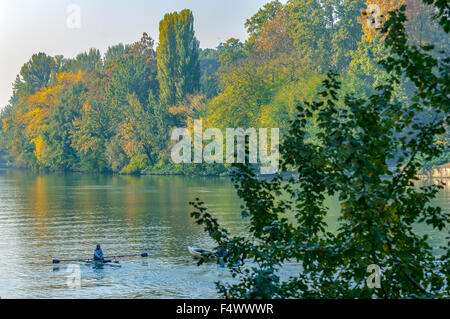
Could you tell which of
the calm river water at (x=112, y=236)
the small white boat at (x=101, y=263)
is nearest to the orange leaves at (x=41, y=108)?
the calm river water at (x=112, y=236)

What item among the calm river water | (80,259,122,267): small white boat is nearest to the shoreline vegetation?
the calm river water

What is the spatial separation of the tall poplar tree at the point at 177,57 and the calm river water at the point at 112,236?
2072cm

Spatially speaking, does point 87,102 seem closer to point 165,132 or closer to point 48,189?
point 165,132

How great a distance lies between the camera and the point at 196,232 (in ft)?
132

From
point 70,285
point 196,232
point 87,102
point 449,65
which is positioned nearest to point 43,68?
point 87,102

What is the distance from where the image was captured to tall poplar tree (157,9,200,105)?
297 feet

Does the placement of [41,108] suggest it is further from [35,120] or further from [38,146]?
[38,146]

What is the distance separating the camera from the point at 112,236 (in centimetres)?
3891

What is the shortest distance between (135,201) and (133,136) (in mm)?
40296

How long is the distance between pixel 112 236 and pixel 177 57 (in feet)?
182

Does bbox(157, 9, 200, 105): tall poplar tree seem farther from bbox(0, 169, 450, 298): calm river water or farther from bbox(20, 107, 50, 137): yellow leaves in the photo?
bbox(20, 107, 50, 137): yellow leaves

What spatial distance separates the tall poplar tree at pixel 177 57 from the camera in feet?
297

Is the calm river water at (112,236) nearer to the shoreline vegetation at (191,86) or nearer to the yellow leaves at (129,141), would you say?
the shoreline vegetation at (191,86)

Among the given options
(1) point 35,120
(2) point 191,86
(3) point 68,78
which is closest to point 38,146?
(1) point 35,120
